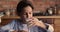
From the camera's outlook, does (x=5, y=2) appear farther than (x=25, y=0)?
Yes

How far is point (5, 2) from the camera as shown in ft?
10.7

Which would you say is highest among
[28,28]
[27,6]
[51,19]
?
[27,6]

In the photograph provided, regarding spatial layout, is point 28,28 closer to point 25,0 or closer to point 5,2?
point 25,0

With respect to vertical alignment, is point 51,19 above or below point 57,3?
below

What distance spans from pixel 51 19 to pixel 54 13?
6.9 inches

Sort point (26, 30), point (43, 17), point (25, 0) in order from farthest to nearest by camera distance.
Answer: point (43, 17), point (25, 0), point (26, 30)

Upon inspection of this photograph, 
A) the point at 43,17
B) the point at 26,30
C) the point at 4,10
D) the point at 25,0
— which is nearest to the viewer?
the point at 26,30

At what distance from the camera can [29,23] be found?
1451 mm

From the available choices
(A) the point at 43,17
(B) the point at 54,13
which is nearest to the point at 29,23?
(A) the point at 43,17

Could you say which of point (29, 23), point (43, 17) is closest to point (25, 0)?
point (29, 23)

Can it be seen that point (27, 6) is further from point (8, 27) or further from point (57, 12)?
point (57, 12)

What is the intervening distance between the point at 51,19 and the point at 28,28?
1.74 metres

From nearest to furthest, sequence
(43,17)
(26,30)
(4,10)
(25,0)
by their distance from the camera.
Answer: (26,30), (25,0), (43,17), (4,10)

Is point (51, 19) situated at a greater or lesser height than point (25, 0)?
lesser
